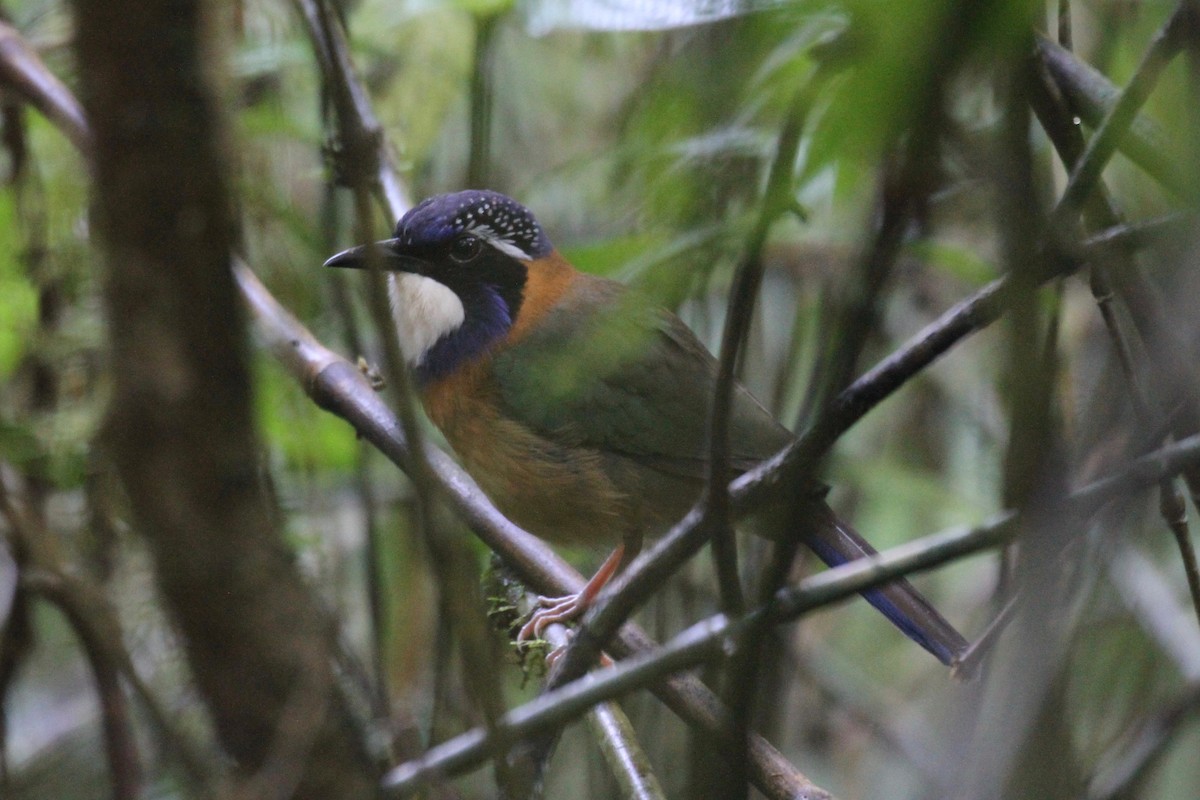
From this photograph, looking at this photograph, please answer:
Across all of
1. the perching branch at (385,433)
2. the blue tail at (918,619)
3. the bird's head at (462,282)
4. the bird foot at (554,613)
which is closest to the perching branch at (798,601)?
the perching branch at (385,433)

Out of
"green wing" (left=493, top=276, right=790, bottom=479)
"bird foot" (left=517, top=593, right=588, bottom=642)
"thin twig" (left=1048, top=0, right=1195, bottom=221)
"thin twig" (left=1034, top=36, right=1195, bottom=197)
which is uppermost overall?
"thin twig" (left=1048, top=0, right=1195, bottom=221)

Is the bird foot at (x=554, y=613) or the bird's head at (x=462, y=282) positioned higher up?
the bird's head at (x=462, y=282)

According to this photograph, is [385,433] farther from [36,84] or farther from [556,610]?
[36,84]

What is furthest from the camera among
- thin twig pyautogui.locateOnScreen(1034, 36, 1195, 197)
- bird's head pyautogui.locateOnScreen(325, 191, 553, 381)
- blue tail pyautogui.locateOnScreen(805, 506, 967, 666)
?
bird's head pyautogui.locateOnScreen(325, 191, 553, 381)

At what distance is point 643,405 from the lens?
326 centimetres

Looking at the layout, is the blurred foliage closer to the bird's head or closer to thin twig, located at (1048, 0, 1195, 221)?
thin twig, located at (1048, 0, 1195, 221)

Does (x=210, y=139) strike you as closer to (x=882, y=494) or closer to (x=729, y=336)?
(x=729, y=336)

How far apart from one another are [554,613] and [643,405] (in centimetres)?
61

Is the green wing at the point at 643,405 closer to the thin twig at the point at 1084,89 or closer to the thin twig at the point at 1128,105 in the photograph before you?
the thin twig at the point at 1084,89

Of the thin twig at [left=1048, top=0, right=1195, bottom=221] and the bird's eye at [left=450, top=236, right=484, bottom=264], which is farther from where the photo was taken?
the bird's eye at [left=450, top=236, right=484, bottom=264]

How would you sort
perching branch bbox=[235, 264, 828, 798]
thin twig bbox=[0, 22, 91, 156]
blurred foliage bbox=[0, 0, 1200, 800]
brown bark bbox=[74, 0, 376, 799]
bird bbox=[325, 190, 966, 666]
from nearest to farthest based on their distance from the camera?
blurred foliage bbox=[0, 0, 1200, 800]
brown bark bbox=[74, 0, 376, 799]
perching branch bbox=[235, 264, 828, 798]
thin twig bbox=[0, 22, 91, 156]
bird bbox=[325, 190, 966, 666]

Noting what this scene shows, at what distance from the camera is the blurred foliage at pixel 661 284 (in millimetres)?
1274

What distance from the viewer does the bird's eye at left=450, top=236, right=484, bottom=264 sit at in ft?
11.3

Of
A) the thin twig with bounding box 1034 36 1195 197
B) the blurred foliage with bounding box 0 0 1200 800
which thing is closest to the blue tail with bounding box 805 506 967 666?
the blurred foliage with bounding box 0 0 1200 800
